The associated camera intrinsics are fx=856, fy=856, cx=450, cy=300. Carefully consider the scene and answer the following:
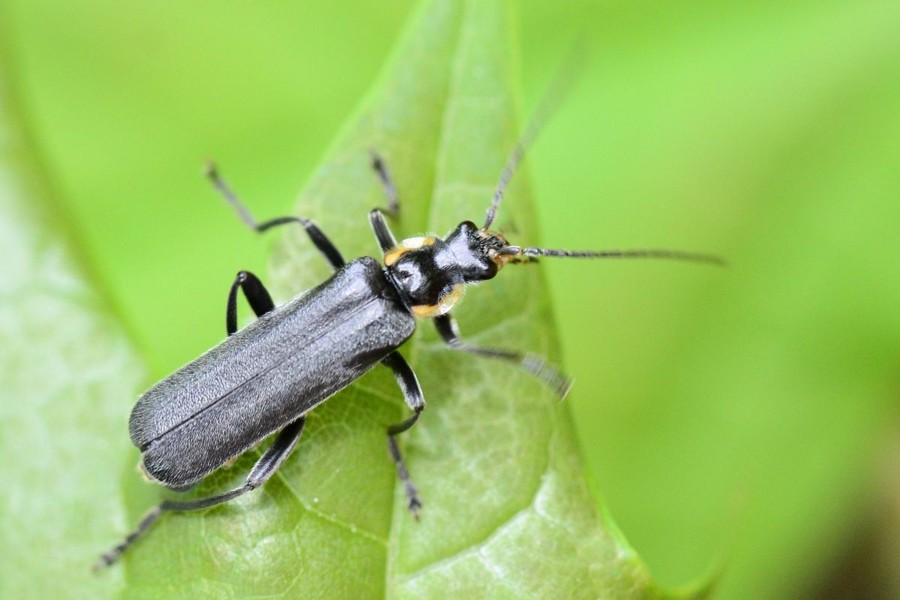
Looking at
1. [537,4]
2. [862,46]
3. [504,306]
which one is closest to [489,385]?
[504,306]

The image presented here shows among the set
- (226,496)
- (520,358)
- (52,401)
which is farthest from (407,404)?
(52,401)

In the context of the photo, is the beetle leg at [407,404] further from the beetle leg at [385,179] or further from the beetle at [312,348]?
the beetle leg at [385,179]

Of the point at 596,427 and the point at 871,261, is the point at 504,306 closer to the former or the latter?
the point at 596,427

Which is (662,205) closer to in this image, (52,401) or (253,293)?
(253,293)

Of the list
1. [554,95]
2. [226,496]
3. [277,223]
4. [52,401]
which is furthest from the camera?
[554,95]

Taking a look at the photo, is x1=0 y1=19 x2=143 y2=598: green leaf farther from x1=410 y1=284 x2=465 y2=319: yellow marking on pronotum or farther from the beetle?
x1=410 y1=284 x2=465 y2=319: yellow marking on pronotum

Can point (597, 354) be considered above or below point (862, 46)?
below
